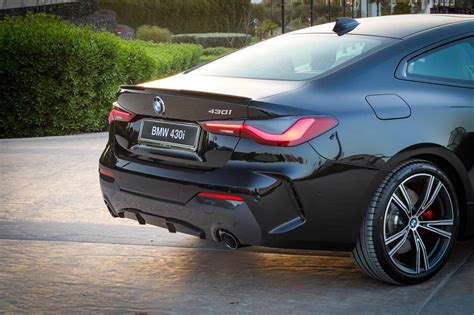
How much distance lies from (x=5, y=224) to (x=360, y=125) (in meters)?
→ 3.14

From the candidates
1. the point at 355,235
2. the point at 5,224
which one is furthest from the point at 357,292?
the point at 5,224

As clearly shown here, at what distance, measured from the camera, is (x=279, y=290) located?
17.9 ft

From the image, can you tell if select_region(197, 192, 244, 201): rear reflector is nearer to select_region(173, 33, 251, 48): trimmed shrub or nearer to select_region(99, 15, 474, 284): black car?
select_region(99, 15, 474, 284): black car

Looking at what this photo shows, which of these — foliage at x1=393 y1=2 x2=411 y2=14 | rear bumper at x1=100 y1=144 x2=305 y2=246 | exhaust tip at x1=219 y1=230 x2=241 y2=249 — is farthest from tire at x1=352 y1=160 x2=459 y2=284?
foliage at x1=393 y1=2 x2=411 y2=14

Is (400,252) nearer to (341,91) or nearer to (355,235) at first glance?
(355,235)

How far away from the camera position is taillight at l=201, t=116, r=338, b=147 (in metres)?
4.99

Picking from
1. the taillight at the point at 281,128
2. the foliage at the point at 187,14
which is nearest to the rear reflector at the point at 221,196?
the taillight at the point at 281,128

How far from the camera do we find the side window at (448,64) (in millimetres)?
5648

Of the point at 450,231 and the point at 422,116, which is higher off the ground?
the point at 422,116

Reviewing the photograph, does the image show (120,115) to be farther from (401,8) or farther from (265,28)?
(401,8)

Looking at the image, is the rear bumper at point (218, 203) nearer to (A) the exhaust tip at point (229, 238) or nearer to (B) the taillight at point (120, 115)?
(A) the exhaust tip at point (229, 238)

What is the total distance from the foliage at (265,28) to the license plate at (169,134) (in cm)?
3527

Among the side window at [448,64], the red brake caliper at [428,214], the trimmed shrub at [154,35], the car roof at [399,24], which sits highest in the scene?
the car roof at [399,24]

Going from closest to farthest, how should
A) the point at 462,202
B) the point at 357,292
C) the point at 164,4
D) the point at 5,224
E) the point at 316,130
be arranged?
the point at 316,130
the point at 357,292
the point at 462,202
the point at 5,224
the point at 164,4
